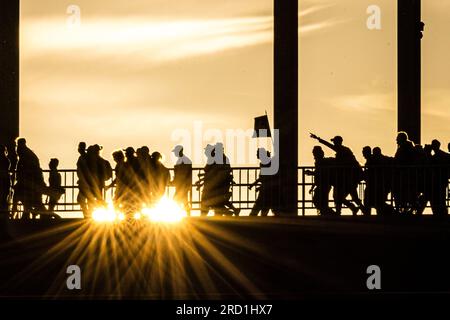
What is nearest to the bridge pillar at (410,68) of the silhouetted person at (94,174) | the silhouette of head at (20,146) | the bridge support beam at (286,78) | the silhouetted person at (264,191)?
the bridge support beam at (286,78)

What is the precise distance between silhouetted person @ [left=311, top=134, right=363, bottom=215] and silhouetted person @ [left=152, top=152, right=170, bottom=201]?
3475 millimetres

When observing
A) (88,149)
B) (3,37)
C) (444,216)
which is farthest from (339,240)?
(3,37)

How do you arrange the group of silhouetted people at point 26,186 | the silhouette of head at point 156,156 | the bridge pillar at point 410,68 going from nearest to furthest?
the silhouette of head at point 156,156 < the group of silhouetted people at point 26,186 < the bridge pillar at point 410,68

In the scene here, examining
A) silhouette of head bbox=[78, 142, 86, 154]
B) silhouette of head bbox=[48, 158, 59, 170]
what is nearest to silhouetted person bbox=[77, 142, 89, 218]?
silhouette of head bbox=[78, 142, 86, 154]

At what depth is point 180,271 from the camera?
4856 cm

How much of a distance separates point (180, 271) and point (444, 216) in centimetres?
570

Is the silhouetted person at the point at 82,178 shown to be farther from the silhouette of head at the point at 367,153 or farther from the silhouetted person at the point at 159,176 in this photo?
the silhouette of head at the point at 367,153

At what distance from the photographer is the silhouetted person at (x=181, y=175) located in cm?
5162

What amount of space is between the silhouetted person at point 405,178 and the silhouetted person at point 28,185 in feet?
24.4

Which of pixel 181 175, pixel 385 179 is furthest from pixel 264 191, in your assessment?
pixel 385 179

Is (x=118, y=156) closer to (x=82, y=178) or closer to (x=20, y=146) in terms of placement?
(x=82, y=178)

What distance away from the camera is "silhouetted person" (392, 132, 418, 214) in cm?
5103

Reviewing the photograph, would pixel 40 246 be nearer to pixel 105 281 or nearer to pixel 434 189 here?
pixel 105 281
